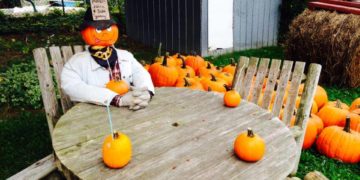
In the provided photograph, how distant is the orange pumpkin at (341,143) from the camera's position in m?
Answer: 3.49

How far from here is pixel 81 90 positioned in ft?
8.66

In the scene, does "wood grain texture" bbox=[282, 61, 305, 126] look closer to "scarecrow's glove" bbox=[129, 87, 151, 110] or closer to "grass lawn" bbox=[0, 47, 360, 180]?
"grass lawn" bbox=[0, 47, 360, 180]

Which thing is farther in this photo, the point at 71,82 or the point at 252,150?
the point at 71,82

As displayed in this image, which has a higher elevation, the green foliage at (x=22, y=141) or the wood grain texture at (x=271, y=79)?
the wood grain texture at (x=271, y=79)

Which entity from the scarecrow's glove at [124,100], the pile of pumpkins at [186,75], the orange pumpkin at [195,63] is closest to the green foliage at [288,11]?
the orange pumpkin at [195,63]

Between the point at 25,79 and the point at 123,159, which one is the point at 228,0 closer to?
the point at 25,79

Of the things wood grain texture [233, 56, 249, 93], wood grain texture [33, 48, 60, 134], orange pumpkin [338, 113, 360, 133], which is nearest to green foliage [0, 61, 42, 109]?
wood grain texture [33, 48, 60, 134]

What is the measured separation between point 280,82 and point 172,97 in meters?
1.05

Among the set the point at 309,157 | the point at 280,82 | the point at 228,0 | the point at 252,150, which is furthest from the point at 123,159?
the point at 228,0

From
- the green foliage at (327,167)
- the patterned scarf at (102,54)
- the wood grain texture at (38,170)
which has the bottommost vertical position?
the green foliage at (327,167)

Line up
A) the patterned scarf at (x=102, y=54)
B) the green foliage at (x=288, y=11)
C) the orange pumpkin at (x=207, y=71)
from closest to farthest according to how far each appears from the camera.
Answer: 1. the patterned scarf at (x=102, y=54)
2. the orange pumpkin at (x=207, y=71)
3. the green foliage at (x=288, y=11)

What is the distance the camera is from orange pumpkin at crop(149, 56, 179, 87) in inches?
168

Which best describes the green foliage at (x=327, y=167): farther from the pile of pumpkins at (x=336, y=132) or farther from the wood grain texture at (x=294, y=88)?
the wood grain texture at (x=294, y=88)

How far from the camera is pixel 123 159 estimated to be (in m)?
1.75
